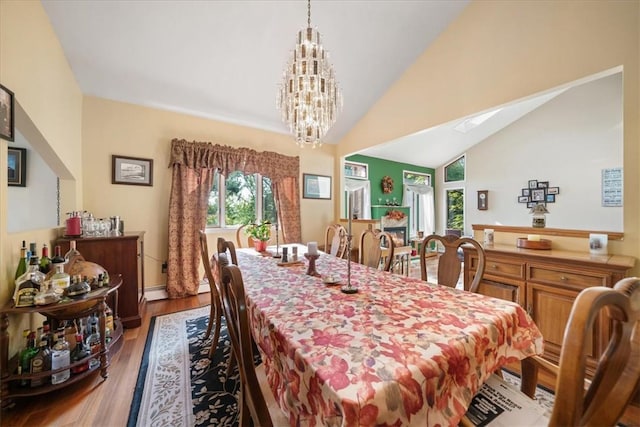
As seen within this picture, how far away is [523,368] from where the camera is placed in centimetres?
114

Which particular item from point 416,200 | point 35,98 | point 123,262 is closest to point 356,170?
point 416,200

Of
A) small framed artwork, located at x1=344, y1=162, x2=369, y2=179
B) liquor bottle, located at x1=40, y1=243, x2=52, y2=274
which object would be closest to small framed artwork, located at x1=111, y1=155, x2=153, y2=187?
liquor bottle, located at x1=40, y1=243, x2=52, y2=274

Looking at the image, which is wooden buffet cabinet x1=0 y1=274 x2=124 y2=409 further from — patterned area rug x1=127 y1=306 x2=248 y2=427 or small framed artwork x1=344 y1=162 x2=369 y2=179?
small framed artwork x1=344 y1=162 x2=369 y2=179

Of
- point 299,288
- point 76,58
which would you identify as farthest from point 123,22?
point 299,288

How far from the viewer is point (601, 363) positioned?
0.52 meters

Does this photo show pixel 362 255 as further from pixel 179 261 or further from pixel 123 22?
pixel 123 22

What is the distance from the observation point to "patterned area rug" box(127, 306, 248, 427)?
1.43 metres

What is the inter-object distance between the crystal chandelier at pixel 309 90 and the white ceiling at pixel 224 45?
0.49 meters

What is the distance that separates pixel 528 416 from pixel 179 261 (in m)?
3.56

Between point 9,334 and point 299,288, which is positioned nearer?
point 299,288

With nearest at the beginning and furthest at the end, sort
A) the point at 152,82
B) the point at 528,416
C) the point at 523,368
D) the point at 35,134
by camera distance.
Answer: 1. the point at 528,416
2. the point at 523,368
3. the point at 35,134
4. the point at 152,82

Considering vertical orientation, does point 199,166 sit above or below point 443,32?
below

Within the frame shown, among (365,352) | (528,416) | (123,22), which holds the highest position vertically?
(123,22)

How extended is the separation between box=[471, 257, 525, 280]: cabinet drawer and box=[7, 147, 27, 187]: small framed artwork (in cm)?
482
